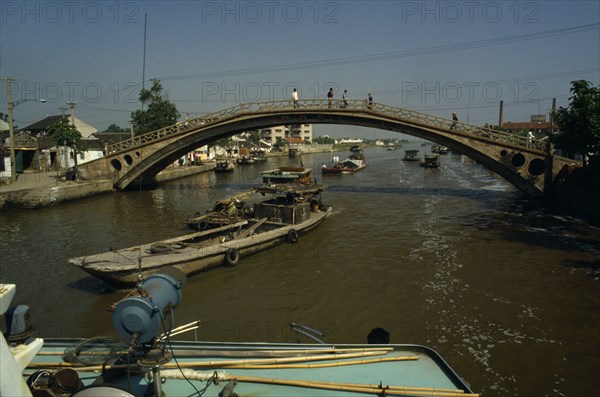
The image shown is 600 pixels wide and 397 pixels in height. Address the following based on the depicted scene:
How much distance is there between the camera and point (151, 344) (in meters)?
5.24

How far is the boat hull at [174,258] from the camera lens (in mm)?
12219

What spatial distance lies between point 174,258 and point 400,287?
751cm

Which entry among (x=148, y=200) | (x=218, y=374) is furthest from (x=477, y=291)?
(x=148, y=200)

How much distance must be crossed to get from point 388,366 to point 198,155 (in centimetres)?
6479

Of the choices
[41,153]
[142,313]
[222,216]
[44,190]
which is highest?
[41,153]

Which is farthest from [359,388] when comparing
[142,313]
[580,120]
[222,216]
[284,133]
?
[284,133]

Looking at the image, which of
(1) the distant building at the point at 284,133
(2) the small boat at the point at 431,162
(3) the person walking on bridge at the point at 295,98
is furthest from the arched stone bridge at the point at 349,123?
(1) the distant building at the point at 284,133

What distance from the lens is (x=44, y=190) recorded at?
92.6 ft

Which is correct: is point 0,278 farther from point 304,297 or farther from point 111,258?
point 304,297

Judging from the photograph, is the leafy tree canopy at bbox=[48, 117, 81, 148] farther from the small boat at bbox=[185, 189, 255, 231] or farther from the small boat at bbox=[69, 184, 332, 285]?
the small boat at bbox=[69, 184, 332, 285]

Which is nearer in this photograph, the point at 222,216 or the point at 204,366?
the point at 204,366

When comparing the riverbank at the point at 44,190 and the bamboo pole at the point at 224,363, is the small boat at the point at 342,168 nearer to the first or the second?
the riverbank at the point at 44,190

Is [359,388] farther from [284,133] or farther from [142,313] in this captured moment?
[284,133]

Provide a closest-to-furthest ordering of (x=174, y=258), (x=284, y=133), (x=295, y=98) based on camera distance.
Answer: (x=174, y=258) → (x=295, y=98) → (x=284, y=133)
